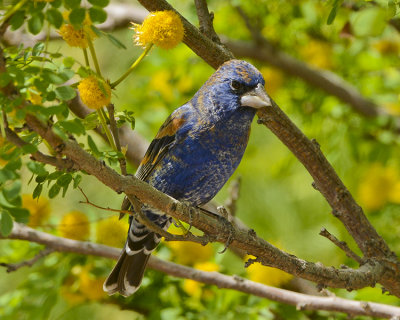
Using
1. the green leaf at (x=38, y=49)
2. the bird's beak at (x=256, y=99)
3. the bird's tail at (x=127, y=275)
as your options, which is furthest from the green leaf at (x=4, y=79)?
the bird's tail at (x=127, y=275)

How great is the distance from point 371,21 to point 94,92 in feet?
4.53

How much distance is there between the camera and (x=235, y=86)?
3.07 metres

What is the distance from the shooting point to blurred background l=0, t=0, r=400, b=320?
11.6 feet

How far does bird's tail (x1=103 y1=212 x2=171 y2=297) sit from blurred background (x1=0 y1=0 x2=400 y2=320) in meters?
0.22

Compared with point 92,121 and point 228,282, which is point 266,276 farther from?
point 92,121

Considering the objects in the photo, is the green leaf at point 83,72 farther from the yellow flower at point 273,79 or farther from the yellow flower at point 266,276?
the yellow flower at point 273,79

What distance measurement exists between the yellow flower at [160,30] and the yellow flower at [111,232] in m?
1.79

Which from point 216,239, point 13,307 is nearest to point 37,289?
point 13,307

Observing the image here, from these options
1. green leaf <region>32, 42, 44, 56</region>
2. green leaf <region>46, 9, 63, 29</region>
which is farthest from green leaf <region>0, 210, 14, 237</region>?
green leaf <region>46, 9, 63, 29</region>

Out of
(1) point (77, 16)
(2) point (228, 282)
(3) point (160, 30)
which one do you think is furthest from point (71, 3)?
(2) point (228, 282)

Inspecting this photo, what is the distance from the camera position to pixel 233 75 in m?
3.05

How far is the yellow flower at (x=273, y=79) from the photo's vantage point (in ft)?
15.4

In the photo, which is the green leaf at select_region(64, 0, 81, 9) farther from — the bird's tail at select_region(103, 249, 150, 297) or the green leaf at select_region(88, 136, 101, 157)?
the bird's tail at select_region(103, 249, 150, 297)

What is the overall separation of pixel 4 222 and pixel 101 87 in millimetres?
540
